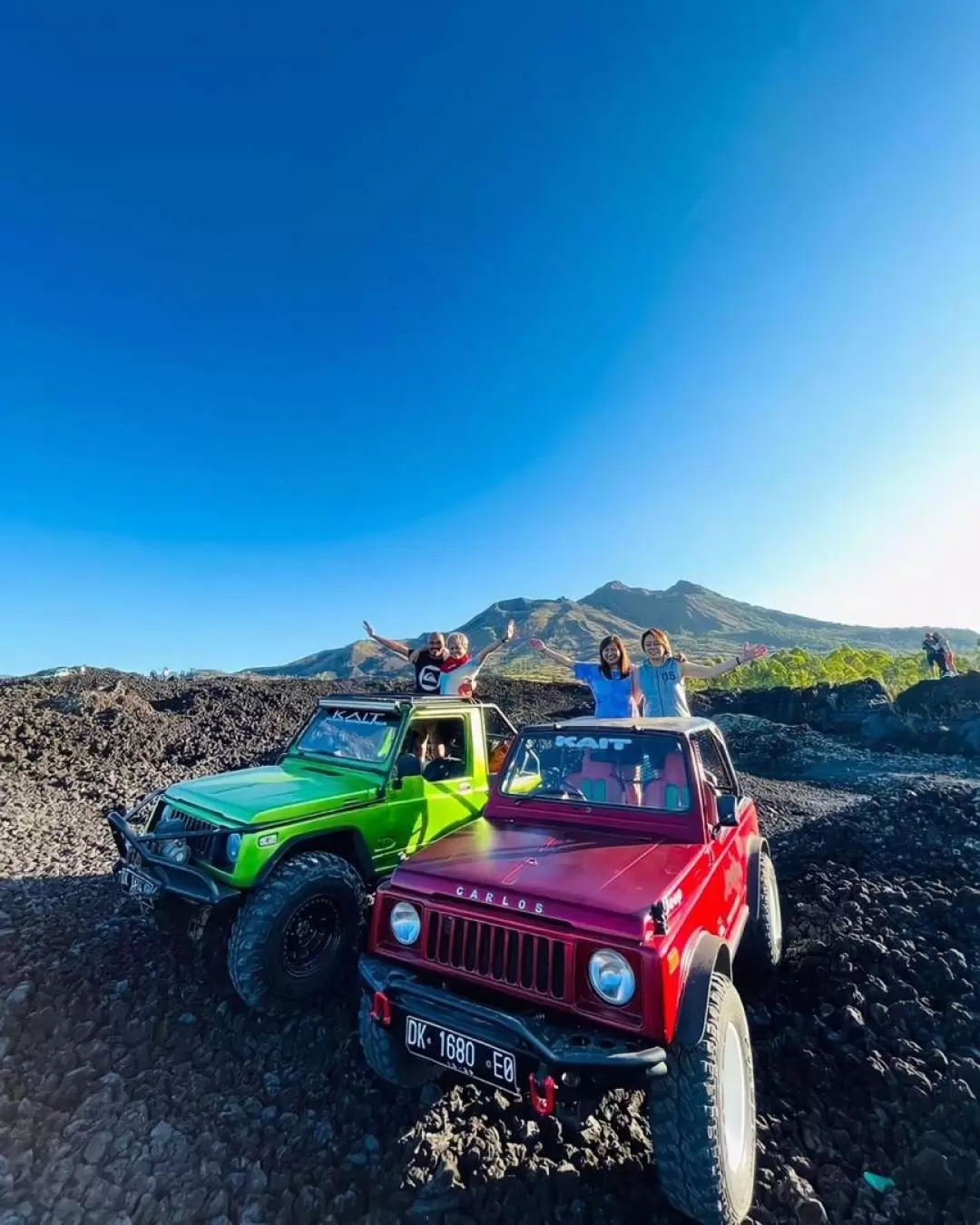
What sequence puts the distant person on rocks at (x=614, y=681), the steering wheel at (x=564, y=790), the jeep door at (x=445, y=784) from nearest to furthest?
the steering wheel at (x=564, y=790) → the jeep door at (x=445, y=784) → the distant person on rocks at (x=614, y=681)

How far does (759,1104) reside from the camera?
12.5 feet

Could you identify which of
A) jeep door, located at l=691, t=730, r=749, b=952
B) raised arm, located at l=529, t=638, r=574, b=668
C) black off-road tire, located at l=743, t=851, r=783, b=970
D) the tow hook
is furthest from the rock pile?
the tow hook

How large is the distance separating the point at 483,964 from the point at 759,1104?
88.6 inches

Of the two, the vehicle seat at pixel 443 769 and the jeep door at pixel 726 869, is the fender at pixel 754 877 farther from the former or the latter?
the vehicle seat at pixel 443 769

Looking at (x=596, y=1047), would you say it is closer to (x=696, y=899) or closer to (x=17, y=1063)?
(x=696, y=899)

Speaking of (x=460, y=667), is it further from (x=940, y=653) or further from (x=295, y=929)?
(x=940, y=653)

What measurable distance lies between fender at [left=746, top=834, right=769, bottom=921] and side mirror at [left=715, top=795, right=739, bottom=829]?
140cm

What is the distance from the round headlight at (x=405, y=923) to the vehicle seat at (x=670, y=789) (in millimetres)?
1726

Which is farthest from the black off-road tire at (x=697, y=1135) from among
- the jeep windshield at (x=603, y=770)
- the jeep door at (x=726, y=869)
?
the jeep windshield at (x=603, y=770)

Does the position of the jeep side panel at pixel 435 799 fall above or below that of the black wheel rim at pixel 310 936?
above

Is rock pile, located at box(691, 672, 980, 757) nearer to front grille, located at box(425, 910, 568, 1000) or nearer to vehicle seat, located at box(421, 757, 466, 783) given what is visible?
vehicle seat, located at box(421, 757, 466, 783)

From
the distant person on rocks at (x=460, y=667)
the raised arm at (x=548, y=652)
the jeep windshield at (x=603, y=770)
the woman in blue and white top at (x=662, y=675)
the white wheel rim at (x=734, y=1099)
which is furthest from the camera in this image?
the raised arm at (x=548, y=652)

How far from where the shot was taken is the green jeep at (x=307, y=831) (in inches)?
164

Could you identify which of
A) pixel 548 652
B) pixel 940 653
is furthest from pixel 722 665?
pixel 940 653
